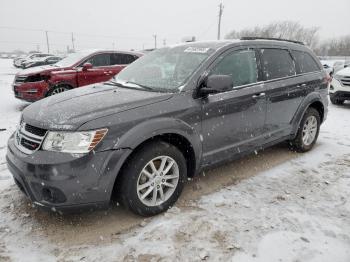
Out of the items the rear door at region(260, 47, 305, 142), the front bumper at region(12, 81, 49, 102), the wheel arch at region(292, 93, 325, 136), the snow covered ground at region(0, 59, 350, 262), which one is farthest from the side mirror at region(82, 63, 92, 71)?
the wheel arch at region(292, 93, 325, 136)

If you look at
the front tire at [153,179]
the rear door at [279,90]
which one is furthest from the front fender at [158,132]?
the rear door at [279,90]

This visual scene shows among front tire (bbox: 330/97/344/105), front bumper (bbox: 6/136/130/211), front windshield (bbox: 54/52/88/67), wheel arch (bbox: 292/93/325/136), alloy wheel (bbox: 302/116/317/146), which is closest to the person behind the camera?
front bumper (bbox: 6/136/130/211)

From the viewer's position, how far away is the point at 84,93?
136 inches

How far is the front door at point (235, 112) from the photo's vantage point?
341cm

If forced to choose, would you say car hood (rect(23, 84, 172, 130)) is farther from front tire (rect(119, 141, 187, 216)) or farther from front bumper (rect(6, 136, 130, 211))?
front tire (rect(119, 141, 187, 216))

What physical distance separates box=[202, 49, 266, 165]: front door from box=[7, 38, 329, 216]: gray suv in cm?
1

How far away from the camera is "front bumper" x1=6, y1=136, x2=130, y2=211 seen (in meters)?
2.54

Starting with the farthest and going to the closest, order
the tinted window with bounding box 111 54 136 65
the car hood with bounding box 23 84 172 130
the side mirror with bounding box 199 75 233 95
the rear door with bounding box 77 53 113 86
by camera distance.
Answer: the tinted window with bounding box 111 54 136 65
the rear door with bounding box 77 53 113 86
the side mirror with bounding box 199 75 233 95
the car hood with bounding box 23 84 172 130

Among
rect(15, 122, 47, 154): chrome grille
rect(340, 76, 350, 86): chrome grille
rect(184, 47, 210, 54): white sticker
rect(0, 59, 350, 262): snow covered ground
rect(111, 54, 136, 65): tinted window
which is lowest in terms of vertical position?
rect(0, 59, 350, 262): snow covered ground

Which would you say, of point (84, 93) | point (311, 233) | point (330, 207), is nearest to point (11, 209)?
point (84, 93)

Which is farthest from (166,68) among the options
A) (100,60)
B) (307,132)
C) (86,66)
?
(100,60)

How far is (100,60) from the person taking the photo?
28.7 ft

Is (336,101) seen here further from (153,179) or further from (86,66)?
(153,179)

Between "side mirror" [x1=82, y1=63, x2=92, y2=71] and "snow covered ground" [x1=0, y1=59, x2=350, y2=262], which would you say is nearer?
"snow covered ground" [x1=0, y1=59, x2=350, y2=262]
